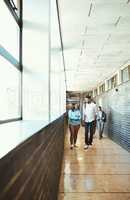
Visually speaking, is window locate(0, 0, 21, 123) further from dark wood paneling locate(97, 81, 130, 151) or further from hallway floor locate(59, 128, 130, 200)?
dark wood paneling locate(97, 81, 130, 151)

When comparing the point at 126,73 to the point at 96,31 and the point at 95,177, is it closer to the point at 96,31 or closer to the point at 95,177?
the point at 96,31

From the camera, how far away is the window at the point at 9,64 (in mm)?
2156

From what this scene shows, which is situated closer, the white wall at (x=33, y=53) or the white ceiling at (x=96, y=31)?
the white wall at (x=33, y=53)

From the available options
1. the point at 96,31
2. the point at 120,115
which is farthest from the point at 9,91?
the point at 120,115

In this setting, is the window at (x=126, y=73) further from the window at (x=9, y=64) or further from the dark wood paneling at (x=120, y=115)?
the window at (x=9, y=64)

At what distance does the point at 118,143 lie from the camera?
8.77 metres

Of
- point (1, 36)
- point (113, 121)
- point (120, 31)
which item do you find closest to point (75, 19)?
point (120, 31)

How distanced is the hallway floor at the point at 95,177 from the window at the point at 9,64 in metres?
1.63

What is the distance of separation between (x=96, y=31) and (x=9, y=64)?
387 centimetres

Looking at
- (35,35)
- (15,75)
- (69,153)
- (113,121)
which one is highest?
(35,35)

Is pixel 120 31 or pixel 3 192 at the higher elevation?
pixel 120 31

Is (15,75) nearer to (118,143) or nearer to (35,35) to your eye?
(35,35)

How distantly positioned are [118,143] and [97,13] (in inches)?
206

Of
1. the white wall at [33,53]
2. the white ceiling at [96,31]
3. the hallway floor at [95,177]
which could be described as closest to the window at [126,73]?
the white ceiling at [96,31]
